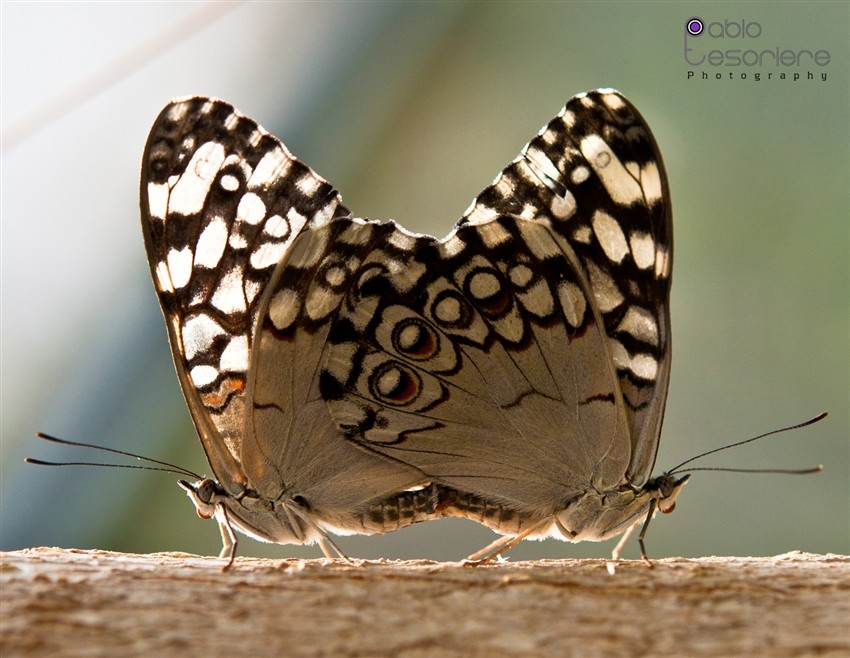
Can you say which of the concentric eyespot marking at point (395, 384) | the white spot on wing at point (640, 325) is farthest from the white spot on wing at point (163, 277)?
the white spot on wing at point (640, 325)

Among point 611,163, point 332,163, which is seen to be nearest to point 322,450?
point 611,163

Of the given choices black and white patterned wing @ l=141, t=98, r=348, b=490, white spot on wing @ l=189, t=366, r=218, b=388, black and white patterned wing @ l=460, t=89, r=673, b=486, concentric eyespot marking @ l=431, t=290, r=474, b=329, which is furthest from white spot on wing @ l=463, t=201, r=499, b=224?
white spot on wing @ l=189, t=366, r=218, b=388

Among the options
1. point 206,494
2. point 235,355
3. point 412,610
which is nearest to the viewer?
point 412,610

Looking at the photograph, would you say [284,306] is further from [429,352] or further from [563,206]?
[563,206]

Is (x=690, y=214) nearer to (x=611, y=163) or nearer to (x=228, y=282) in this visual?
(x=611, y=163)

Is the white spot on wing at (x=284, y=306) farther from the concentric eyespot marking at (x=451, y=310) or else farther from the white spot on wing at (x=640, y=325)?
the white spot on wing at (x=640, y=325)

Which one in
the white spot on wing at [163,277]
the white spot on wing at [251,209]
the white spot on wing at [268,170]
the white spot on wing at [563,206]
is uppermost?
the white spot on wing at [268,170]

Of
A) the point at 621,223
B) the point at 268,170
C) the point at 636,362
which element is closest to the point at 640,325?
the point at 636,362
